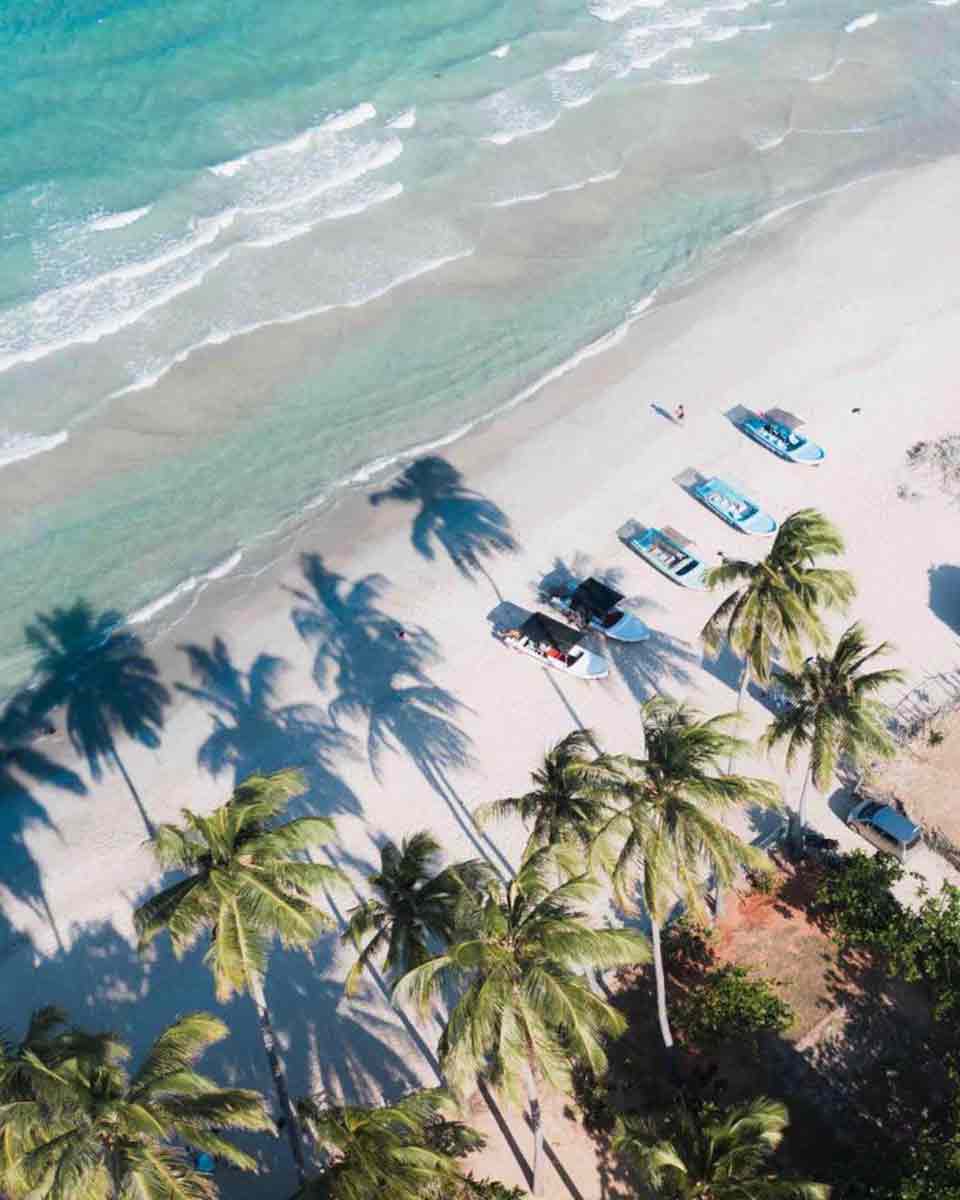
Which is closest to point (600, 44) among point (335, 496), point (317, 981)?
point (335, 496)

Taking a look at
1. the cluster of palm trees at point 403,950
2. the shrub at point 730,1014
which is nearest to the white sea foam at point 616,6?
the cluster of palm trees at point 403,950

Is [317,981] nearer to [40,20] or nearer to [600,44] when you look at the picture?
[600,44]

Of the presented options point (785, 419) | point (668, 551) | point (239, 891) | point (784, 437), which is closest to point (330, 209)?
point (785, 419)

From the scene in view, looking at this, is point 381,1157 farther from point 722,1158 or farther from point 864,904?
point 864,904

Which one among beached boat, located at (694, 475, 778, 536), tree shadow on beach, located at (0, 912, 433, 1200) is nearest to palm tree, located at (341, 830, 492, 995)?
tree shadow on beach, located at (0, 912, 433, 1200)

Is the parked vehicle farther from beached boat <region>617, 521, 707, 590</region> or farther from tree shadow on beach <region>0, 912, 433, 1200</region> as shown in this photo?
tree shadow on beach <region>0, 912, 433, 1200</region>

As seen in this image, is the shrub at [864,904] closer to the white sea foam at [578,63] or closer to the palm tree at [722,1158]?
the palm tree at [722,1158]
